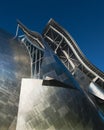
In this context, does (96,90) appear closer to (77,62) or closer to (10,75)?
(77,62)

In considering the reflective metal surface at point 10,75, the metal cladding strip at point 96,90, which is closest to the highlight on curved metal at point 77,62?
the metal cladding strip at point 96,90

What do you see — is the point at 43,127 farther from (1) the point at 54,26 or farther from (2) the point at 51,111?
(1) the point at 54,26

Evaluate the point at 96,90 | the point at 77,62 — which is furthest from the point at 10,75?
the point at 77,62

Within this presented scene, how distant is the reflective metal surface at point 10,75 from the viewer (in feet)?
42.8

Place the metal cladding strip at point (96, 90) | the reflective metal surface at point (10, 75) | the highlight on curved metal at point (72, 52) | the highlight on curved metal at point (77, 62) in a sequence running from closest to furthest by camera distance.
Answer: the reflective metal surface at point (10, 75)
the metal cladding strip at point (96, 90)
the highlight on curved metal at point (77, 62)
the highlight on curved metal at point (72, 52)

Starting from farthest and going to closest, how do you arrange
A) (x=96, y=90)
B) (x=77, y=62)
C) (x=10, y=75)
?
(x=77, y=62)
(x=96, y=90)
(x=10, y=75)

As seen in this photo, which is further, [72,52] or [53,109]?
[72,52]

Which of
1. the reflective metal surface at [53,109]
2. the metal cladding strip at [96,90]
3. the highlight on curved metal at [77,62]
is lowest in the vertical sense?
the reflective metal surface at [53,109]

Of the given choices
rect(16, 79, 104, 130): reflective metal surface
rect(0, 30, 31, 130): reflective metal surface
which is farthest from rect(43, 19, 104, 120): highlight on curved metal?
rect(16, 79, 104, 130): reflective metal surface

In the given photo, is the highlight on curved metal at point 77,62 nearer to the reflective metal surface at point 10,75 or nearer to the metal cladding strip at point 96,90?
the metal cladding strip at point 96,90

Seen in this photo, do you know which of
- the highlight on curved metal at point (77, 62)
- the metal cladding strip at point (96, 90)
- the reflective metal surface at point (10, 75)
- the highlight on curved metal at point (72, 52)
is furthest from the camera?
the highlight on curved metal at point (72, 52)

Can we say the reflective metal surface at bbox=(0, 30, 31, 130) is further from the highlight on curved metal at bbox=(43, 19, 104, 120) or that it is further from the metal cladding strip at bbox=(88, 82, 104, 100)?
the metal cladding strip at bbox=(88, 82, 104, 100)

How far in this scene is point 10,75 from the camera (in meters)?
15.1

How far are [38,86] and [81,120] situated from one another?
304 cm
